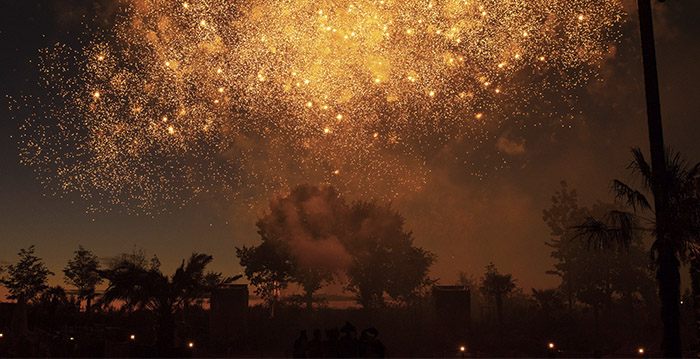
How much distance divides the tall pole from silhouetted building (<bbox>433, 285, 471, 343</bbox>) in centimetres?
2138

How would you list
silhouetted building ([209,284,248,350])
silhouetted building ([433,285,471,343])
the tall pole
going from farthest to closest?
silhouetted building ([433,285,471,343])
silhouetted building ([209,284,248,350])
the tall pole

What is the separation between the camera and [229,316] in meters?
32.5

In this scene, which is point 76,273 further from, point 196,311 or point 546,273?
point 546,273

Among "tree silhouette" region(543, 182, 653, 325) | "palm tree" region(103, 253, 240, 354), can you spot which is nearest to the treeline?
"palm tree" region(103, 253, 240, 354)

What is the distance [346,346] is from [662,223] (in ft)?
22.6

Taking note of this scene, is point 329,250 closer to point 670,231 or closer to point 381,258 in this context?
point 381,258

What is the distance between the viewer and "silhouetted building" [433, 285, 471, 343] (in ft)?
108

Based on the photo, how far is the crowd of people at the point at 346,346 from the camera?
9633 mm

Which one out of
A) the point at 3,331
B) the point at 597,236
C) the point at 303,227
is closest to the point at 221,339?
the point at 3,331

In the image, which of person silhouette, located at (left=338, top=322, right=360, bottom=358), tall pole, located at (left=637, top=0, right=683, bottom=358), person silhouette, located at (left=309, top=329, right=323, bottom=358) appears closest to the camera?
person silhouette, located at (left=338, top=322, right=360, bottom=358)

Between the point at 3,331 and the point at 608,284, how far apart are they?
43938 millimetres

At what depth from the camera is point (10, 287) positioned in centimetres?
4838

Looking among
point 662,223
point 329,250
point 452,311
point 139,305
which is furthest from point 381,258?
point 662,223

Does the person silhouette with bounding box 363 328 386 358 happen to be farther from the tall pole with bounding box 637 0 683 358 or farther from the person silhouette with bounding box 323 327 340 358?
the tall pole with bounding box 637 0 683 358
